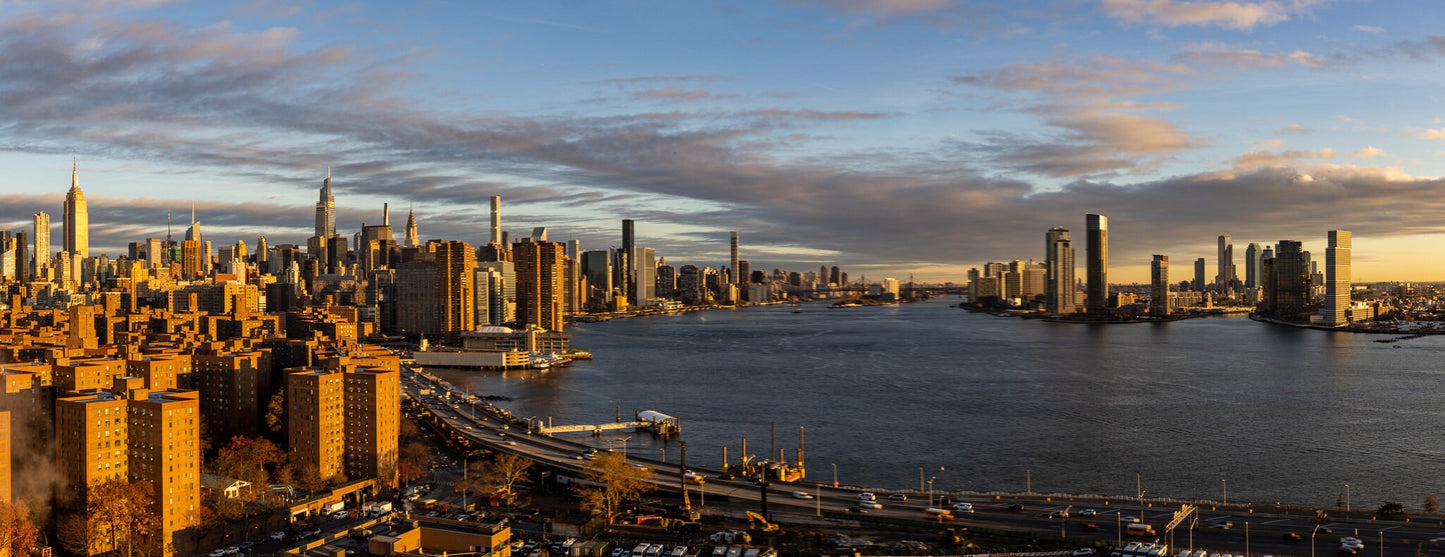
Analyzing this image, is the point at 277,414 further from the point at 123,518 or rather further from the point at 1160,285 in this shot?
the point at 1160,285

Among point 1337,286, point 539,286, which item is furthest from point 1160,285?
point 539,286

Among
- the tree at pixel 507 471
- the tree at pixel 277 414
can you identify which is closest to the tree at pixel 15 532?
the tree at pixel 507 471

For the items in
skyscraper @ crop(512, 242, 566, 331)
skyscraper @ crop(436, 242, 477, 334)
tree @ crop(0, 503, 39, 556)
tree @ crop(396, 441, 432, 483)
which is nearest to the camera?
tree @ crop(0, 503, 39, 556)

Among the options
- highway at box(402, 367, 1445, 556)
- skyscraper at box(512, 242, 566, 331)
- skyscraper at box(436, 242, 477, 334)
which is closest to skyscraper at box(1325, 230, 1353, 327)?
skyscraper at box(512, 242, 566, 331)

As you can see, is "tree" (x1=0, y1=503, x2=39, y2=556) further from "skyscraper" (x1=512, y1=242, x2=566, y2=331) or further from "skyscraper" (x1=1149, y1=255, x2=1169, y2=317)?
"skyscraper" (x1=1149, y1=255, x2=1169, y2=317)

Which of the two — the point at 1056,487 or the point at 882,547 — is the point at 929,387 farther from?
the point at 882,547
